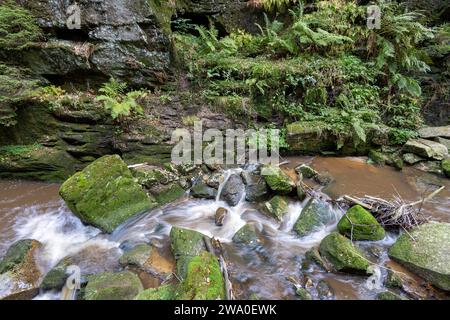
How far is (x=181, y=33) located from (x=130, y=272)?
797 centimetres

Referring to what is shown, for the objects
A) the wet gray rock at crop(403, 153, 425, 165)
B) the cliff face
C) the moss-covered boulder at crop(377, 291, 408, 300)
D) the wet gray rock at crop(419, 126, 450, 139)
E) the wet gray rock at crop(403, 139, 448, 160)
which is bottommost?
the moss-covered boulder at crop(377, 291, 408, 300)

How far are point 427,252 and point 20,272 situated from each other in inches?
210

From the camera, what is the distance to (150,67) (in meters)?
7.24

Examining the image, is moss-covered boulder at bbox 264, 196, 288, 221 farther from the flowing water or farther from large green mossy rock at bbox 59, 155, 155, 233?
large green mossy rock at bbox 59, 155, 155, 233

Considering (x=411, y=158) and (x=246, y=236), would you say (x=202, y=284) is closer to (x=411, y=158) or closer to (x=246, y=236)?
(x=246, y=236)

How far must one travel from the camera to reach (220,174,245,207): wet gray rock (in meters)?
5.42

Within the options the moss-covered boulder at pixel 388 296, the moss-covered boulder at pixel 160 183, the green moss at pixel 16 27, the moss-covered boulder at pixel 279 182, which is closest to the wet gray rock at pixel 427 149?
the moss-covered boulder at pixel 279 182

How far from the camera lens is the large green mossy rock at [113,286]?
3184 millimetres

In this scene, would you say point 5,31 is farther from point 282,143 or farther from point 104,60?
point 282,143

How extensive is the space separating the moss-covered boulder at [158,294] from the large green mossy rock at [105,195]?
5.84 feet

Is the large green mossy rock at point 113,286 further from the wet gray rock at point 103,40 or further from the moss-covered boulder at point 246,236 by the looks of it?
the wet gray rock at point 103,40

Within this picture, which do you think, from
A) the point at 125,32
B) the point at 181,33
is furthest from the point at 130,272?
the point at 181,33

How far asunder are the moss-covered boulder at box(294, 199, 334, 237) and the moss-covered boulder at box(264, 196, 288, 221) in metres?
0.32

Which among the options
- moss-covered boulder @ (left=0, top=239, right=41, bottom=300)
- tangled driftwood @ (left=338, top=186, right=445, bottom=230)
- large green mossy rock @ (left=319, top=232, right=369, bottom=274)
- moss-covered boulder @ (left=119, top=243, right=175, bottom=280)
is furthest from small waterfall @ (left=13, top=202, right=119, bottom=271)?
tangled driftwood @ (left=338, top=186, right=445, bottom=230)
